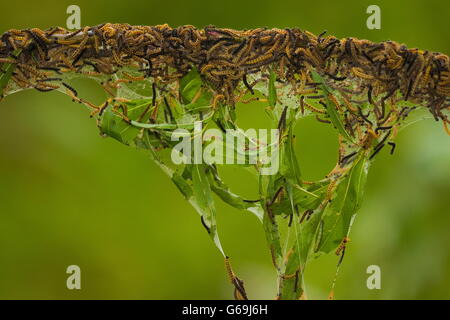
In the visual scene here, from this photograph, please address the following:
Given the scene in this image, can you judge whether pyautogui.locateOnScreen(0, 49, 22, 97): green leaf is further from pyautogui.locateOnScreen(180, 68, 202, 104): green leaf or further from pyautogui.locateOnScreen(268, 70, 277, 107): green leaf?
pyautogui.locateOnScreen(268, 70, 277, 107): green leaf

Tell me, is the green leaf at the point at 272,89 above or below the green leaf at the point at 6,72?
below

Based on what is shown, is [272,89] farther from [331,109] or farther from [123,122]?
[123,122]

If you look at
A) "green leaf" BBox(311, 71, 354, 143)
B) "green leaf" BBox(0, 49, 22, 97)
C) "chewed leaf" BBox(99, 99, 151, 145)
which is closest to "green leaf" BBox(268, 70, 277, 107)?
"green leaf" BBox(311, 71, 354, 143)

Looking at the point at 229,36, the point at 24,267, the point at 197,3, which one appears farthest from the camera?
the point at 197,3

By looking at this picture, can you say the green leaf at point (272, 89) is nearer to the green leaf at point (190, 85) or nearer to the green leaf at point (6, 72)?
the green leaf at point (190, 85)

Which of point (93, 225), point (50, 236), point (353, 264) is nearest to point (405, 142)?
point (353, 264)

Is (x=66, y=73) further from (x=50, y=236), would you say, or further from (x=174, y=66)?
(x=50, y=236)

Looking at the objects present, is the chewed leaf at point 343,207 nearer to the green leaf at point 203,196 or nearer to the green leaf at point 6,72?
the green leaf at point 203,196

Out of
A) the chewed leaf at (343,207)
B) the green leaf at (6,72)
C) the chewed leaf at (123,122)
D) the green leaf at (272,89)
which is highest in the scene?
the green leaf at (6,72)

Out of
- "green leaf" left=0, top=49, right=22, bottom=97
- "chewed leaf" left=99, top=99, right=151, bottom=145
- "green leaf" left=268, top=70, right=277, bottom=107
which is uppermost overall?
"green leaf" left=0, top=49, right=22, bottom=97

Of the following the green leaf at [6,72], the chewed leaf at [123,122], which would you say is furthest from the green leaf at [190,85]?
the green leaf at [6,72]

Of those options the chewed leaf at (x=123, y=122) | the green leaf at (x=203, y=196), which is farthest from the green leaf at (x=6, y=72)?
the green leaf at (x=203, y=196)
